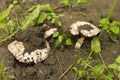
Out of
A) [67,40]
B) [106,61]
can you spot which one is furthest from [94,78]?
[67,40]

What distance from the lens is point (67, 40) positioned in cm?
241

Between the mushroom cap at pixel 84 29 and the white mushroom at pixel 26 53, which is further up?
the mushroom cap at pixel 84 29

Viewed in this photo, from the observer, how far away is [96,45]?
2.41 meters

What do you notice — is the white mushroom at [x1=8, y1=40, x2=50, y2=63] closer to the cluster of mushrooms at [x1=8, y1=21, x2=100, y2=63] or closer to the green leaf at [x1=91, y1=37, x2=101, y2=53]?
the cluster of mushrooms at [x1=8, y1=21, x2=100, y2=63]

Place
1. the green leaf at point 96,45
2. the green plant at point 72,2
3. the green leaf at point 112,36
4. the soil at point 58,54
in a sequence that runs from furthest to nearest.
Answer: the green plant at point 72,2
the green leaf at point 112,36
the green leaf at point 96,45
the soil at point 58,54

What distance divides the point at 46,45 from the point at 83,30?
0.36 m

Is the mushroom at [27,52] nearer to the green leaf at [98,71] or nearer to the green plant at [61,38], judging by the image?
the green plant at [61,38]

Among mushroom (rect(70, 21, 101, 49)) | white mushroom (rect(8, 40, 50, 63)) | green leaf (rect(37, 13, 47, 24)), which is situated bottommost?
white mushroom (rect(8, 40, 50, 63))

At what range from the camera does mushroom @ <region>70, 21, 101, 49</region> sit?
94.0 inches

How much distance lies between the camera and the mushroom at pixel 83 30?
7.84ft

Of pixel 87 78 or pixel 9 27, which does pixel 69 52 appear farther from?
pixel 9 27

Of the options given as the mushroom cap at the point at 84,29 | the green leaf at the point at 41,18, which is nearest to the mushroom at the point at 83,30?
the mushroom cap at the point at 84,29

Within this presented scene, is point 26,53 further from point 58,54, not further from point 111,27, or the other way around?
point 111,27

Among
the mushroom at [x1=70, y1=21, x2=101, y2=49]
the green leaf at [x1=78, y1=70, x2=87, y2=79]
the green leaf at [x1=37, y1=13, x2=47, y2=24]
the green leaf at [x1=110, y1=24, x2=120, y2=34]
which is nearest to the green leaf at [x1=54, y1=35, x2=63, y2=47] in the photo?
the mushroom at [x1=70, y1=21, x2=101, y2=49]
